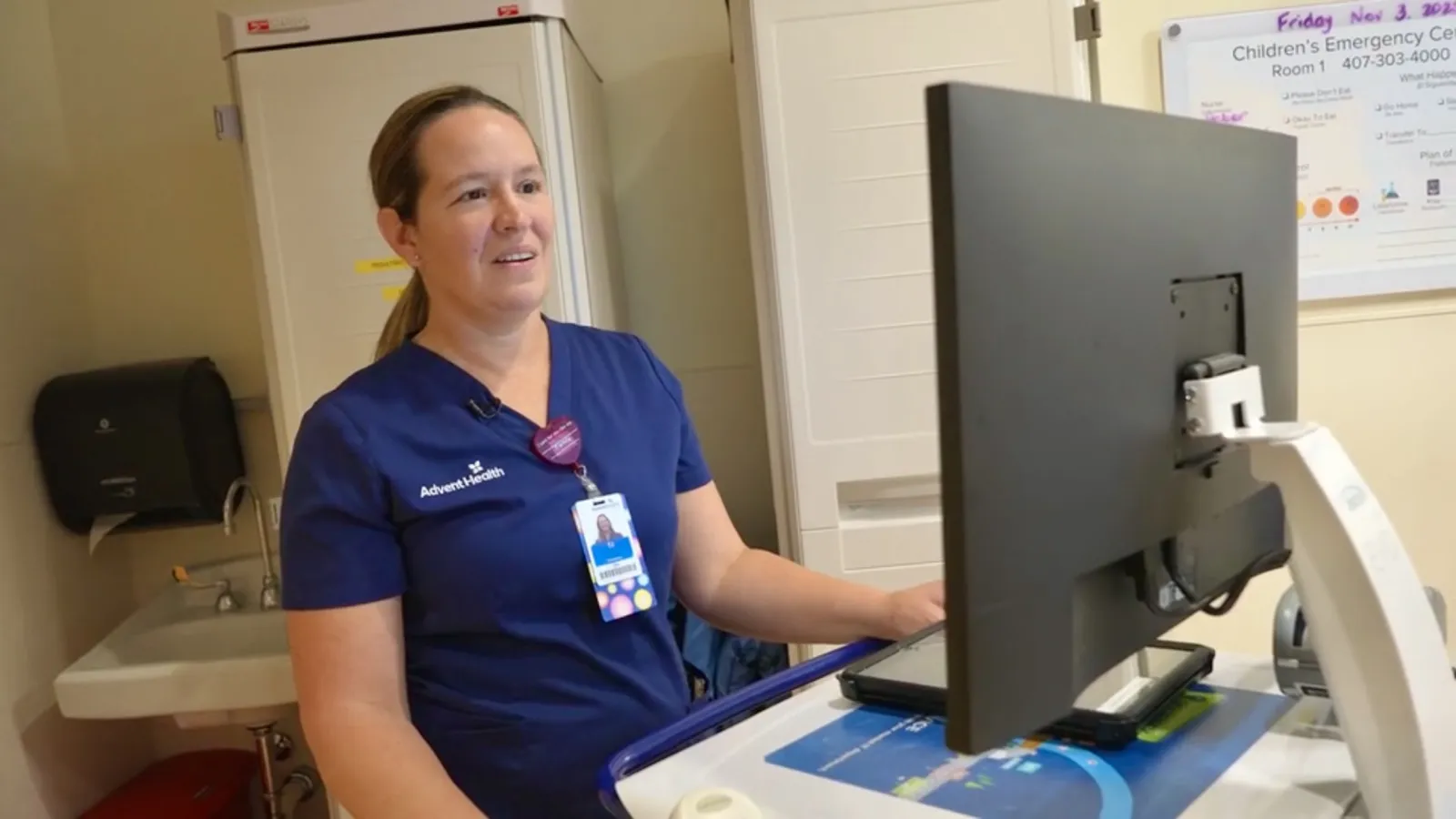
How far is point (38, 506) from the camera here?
7.18 ft

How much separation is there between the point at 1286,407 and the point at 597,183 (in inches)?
61.3

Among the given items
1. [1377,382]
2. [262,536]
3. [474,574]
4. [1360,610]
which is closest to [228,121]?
[262,536]

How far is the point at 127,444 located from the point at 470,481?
1380 mm

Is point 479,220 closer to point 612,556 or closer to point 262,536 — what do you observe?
point 612,556

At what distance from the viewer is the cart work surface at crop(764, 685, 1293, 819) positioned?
0.74 meters

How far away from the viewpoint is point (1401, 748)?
69 centimetres

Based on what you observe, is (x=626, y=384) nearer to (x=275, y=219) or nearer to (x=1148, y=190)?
(x=1148, y=190)

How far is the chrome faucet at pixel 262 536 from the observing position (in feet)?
7.25

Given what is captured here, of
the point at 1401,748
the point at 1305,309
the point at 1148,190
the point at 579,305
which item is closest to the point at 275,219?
the point at 579,305

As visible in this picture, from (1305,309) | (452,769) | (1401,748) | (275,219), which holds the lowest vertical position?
(452,769)

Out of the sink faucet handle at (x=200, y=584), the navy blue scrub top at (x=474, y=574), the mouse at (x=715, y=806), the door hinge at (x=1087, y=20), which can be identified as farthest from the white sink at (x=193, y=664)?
the door hinge at (x=1087, y=20)

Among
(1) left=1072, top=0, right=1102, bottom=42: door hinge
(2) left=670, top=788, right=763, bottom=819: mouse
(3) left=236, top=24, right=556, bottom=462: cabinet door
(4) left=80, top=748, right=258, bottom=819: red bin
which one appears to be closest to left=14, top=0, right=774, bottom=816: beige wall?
(4) left=80, top=748, right=258, bottom=819: red bin

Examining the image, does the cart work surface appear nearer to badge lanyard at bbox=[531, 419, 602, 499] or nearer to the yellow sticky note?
badge lanyard at bbox=[531, 419, 602, 499]

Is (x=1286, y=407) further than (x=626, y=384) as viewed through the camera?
No
